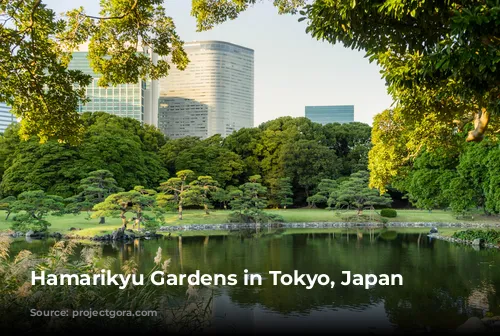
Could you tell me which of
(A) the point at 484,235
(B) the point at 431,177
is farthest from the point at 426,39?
(A) the point at 484,235

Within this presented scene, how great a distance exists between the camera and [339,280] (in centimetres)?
934

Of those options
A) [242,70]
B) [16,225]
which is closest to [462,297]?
[16,225]

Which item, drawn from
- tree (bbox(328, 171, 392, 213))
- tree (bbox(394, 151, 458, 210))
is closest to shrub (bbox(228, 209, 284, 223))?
tree (bbox(328, 171, 392, 213))

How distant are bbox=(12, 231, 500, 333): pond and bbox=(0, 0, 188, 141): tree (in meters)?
3.42

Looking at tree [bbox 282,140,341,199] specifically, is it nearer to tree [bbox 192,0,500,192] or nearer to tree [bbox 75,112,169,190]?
tree [bbox 75,112,169,190]

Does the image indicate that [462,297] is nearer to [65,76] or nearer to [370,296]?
[370,296]

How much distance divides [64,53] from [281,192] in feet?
69.7

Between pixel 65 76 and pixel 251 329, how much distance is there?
13.4ft

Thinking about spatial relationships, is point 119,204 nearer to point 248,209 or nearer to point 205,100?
point 248,209

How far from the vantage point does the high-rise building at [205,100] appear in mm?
63625

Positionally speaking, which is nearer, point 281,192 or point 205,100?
point 281,192

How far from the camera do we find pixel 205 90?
65688 mm

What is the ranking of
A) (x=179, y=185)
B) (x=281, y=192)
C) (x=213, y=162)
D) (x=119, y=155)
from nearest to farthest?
(x=179, y=185) < (x=119, y=155) < (x=281, y=192) < (x=213, y=162)

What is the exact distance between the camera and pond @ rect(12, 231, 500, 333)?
677cm
